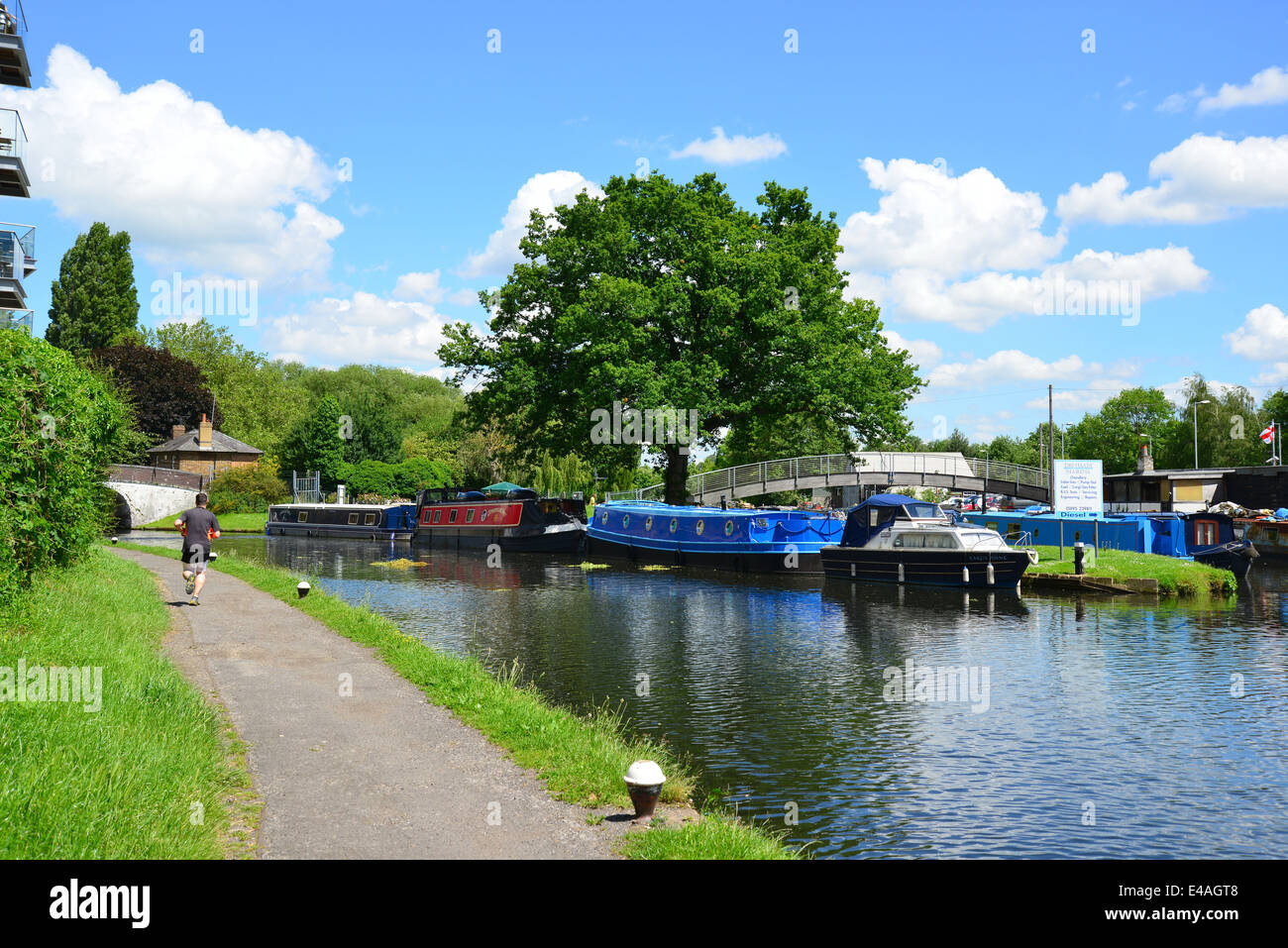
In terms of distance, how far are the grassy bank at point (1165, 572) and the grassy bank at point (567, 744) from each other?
2035 cm

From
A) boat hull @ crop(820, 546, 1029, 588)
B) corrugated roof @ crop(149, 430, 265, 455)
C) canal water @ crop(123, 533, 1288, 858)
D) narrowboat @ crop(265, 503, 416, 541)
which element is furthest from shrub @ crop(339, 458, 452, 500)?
boat hull @ crop(820, 546, 1029, 588)

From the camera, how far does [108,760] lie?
7008 mm

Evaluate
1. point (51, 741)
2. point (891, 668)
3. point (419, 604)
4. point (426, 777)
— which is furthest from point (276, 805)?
point (419, 604)

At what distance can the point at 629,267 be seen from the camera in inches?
1614

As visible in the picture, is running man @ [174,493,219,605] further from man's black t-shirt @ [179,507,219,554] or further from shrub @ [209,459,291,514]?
shrub @ [209,459,291,514]

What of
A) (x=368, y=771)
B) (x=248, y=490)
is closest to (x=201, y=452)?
(x=248, y=490)

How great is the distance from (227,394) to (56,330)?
1541 centimetres

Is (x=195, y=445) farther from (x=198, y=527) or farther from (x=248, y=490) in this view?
(x=198, y=527)

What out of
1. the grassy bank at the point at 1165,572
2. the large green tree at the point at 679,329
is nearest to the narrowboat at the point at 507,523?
the large green tree at the point at 679,329

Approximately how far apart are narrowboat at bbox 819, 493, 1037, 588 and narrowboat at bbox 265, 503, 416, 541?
105ft

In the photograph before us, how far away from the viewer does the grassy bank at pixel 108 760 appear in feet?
19.0

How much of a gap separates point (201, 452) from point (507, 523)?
4211 centimetres

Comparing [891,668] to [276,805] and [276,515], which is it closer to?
[276,805]

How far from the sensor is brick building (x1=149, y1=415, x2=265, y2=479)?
7544 centimetres
